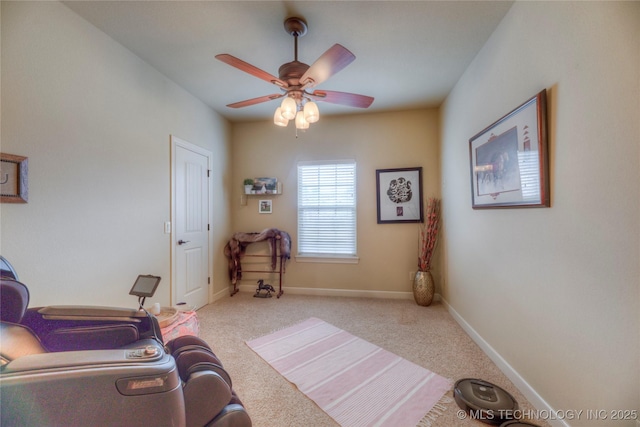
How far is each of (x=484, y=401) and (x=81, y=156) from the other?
331 centimetres

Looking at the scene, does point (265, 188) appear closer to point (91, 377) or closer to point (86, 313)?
point (86, 313)

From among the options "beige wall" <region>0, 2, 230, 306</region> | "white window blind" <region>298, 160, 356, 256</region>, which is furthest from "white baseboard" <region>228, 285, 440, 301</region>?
"beige wall" <region>0, 2, 230, 306</region>

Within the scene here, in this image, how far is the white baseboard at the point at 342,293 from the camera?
149 inches

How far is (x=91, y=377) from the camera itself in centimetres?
72

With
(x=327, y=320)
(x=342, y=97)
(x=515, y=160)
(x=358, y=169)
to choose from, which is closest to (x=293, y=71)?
(x=342, y=97)

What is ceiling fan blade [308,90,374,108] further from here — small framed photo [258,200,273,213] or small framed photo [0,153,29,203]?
small framed photo [258,200,273,213]

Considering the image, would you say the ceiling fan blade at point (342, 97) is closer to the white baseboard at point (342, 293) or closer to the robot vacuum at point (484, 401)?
the robot vacuum at point (484, 401)

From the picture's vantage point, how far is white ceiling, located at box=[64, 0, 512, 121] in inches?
74.2

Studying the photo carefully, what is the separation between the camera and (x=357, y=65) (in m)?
2.60

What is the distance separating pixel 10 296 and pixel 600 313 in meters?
2.32

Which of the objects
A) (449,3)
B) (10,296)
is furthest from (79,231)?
(449,3)

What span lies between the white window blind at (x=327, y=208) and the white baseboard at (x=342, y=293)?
1.84 feet

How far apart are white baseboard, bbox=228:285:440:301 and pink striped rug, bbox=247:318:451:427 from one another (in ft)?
4.02

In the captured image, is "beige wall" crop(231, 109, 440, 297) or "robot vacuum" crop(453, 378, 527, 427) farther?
"beige wall" crop(231, 109, 440, 297)
